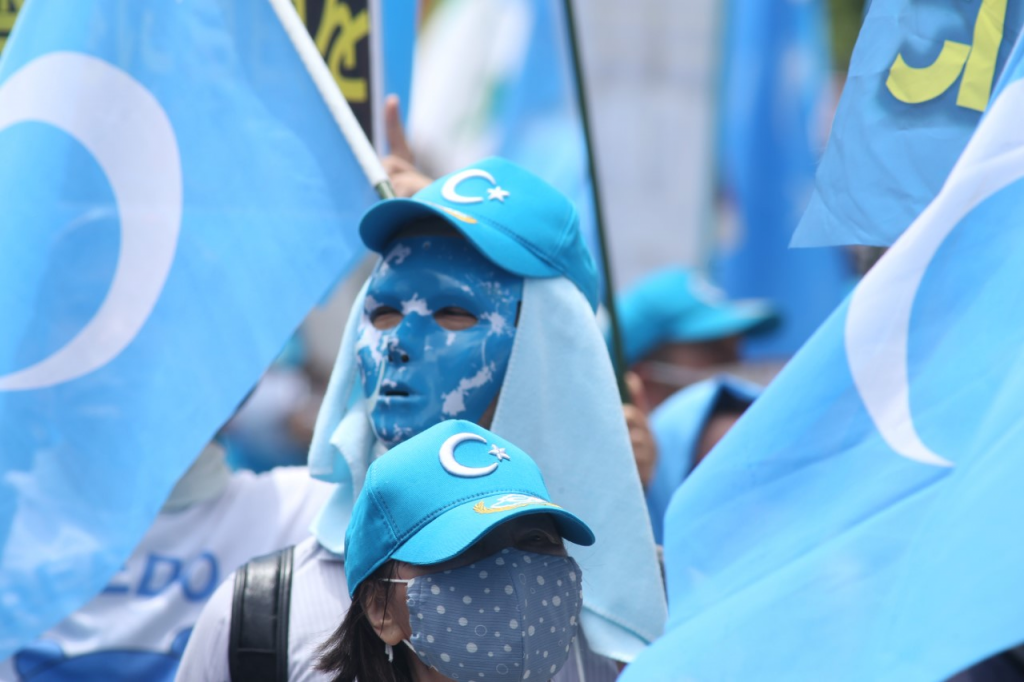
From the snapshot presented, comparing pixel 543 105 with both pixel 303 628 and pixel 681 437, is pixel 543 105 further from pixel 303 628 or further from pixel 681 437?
pixel 303 628

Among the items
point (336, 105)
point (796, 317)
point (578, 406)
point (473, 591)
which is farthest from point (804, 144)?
point (473, 591)

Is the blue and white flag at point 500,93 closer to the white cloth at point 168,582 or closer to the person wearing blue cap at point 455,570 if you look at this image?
the white cloth at point 168,582

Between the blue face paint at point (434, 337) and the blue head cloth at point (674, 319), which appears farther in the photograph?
the blue head cloth at point (674, 319)

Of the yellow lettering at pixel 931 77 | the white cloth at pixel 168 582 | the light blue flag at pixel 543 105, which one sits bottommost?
the light blue flag at pixel 543 105

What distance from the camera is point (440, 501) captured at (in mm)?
2125

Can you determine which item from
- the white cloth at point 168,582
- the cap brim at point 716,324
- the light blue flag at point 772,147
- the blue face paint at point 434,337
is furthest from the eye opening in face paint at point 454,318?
the light blue flag at point 772,147

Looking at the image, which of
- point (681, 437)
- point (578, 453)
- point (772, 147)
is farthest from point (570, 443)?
point (772, 147)

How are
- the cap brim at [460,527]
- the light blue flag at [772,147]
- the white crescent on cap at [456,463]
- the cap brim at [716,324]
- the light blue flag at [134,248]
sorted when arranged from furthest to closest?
the light blue flag at [772,147], the cap brim at [716,324], the light blue flag at [134,248], the white crescent on cap at [456,463], the cap brim at [460,527]

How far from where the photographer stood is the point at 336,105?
3.24 meters

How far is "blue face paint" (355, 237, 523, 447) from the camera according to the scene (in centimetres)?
256

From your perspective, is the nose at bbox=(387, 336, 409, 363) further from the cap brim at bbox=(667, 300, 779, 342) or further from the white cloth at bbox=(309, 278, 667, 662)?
the cap brim at bbox=(667, 300, 779, 342)

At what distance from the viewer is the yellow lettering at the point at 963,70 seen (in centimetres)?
255

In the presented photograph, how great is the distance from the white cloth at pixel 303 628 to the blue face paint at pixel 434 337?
27cm

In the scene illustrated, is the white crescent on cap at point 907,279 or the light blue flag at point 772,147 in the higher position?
the white crescent on cap at point 907,279
